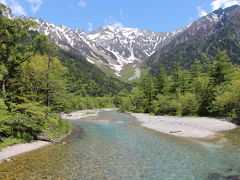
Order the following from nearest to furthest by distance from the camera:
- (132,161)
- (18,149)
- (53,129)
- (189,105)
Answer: (132,161) → (18,149) → (53,129) → (189,105)

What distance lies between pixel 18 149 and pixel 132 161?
37.8ft

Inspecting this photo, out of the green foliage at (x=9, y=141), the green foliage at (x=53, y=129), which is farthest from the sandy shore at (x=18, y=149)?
the green foliage at (x=53, y=129)

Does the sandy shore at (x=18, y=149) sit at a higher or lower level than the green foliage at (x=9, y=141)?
lower

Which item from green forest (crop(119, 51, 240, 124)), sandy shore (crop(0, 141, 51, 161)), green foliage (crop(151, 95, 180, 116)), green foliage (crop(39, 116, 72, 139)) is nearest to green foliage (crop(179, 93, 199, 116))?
green forest (crop(119, 51, 240, 124))

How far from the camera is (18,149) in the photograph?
19797mm

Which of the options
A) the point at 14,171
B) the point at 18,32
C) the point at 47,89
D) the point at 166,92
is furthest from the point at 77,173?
the point at 166,92

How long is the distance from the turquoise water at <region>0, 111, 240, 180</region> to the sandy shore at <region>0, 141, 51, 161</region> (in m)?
1.08

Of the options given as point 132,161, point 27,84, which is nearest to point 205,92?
point 132,161

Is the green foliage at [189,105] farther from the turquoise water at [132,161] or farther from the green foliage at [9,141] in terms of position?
the green foliage at [9,141]

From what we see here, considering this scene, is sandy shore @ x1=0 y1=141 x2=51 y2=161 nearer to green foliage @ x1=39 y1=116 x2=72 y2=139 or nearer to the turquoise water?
the turquoise water

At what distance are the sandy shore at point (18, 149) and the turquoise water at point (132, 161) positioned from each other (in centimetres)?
108

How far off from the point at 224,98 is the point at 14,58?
3913 centimetres

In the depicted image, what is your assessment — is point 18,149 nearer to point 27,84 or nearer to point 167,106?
point 27,84

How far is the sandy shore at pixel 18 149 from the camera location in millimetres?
17819
